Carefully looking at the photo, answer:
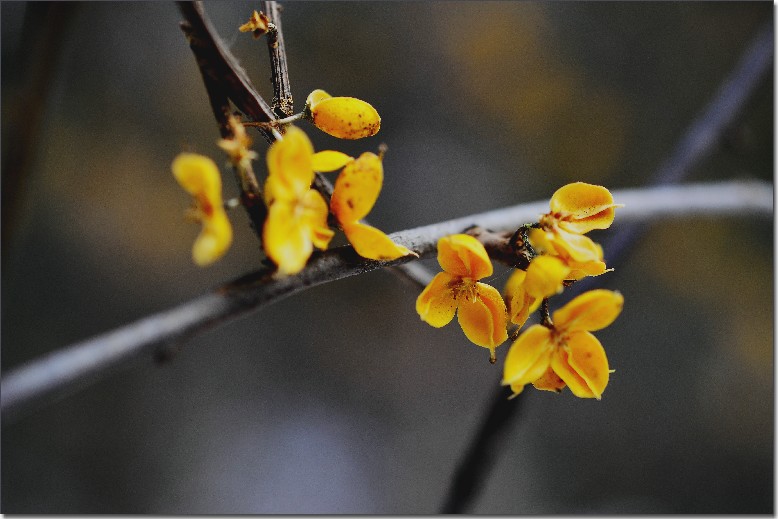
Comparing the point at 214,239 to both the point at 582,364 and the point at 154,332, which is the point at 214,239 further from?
the point at 582,364

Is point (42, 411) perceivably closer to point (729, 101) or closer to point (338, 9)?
point (338, 9)

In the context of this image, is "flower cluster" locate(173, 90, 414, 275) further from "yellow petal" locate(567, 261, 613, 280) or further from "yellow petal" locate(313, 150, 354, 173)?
"yellow petal" locate(567, 261, 613, 280)

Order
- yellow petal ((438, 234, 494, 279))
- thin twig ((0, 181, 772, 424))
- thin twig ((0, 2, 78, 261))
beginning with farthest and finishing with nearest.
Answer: thin twig ((0, 2, 78, 261)) < yellow petal ((438, 234, 494, 279)) < thin twig ((0, 181, 772, 424))

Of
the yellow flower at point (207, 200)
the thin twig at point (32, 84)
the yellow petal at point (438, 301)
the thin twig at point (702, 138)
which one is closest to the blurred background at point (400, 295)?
the thin twig at point (702, 138)

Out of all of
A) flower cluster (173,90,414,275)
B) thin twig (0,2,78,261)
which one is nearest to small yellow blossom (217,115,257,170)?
flower cluster (173,90,414,275)

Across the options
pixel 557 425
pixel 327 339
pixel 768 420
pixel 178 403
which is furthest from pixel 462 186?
pixel 768 420

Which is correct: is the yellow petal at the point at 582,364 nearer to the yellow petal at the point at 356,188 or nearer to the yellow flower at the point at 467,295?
the yellow flower at the point at 467,295

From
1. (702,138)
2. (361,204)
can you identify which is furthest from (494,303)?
(702,138)
